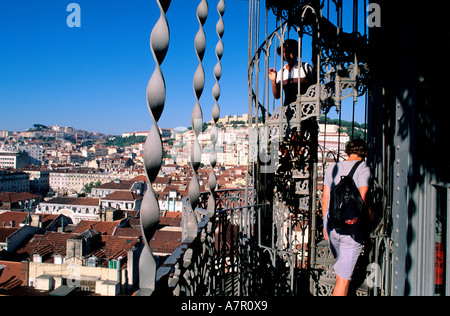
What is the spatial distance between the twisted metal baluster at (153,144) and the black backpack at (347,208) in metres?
1.83

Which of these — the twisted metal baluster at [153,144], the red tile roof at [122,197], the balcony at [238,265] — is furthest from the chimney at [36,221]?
the twisted metal baluster at [153,144]

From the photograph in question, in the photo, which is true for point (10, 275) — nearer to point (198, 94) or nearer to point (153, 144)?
point (198, 94)

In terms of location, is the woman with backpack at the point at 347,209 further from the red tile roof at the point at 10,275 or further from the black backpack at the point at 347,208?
the red tile roof at the point at 10,275

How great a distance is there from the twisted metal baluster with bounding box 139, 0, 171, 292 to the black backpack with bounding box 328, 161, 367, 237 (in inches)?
72.1

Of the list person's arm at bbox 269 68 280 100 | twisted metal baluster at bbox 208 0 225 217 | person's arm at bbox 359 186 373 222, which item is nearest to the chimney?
person's arm at bbox 269 68 280 100

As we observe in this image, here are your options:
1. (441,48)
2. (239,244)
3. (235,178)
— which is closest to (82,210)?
(235,178)

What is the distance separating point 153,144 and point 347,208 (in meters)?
1.94

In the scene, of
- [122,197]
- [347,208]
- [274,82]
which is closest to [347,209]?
[347,208]

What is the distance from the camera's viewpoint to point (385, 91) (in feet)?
8.99

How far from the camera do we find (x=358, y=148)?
2936 mm

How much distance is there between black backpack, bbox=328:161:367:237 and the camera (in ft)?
8.71

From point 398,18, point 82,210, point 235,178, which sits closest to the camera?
point 398,18
